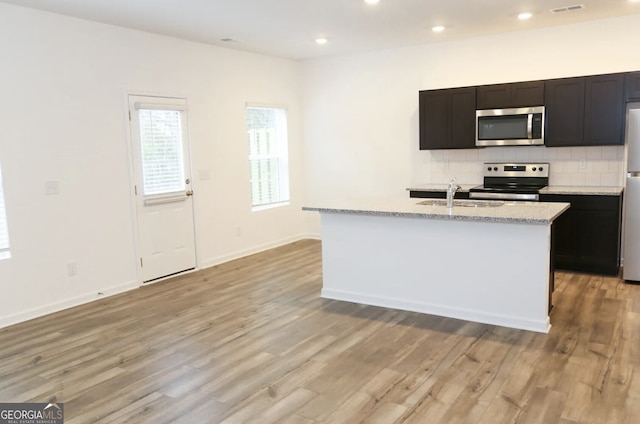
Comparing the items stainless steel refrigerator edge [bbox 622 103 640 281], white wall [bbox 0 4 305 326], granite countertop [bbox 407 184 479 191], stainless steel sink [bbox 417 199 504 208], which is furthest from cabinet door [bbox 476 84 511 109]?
white wall [bbox 0 4 305 326]

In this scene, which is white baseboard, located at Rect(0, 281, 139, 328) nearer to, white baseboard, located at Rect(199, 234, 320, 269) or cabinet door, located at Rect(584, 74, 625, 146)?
white baseboard, located at Rect(199, 234, 320, 269)

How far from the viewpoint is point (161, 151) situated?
556 centimetres

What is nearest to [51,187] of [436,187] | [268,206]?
[268,206]

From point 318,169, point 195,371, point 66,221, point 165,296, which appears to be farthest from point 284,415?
point 318,169

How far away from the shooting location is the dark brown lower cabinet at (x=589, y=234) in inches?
198

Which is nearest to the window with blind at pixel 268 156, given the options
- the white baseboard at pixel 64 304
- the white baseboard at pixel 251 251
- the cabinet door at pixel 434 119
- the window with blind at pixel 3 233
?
the white baseboard at pixel 251 251

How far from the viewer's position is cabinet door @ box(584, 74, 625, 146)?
507cm

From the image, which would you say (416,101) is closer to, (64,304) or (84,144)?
(84,144)

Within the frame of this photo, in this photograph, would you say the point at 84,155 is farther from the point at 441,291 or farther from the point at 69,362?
the point at 441,291

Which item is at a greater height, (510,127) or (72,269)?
(510,127)

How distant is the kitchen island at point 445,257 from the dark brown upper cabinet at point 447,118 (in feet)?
5.57

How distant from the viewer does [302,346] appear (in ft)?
11.8

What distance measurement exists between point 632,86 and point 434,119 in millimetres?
2082

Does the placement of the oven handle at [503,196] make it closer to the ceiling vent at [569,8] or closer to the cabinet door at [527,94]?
the cabinet door at [527,94]
